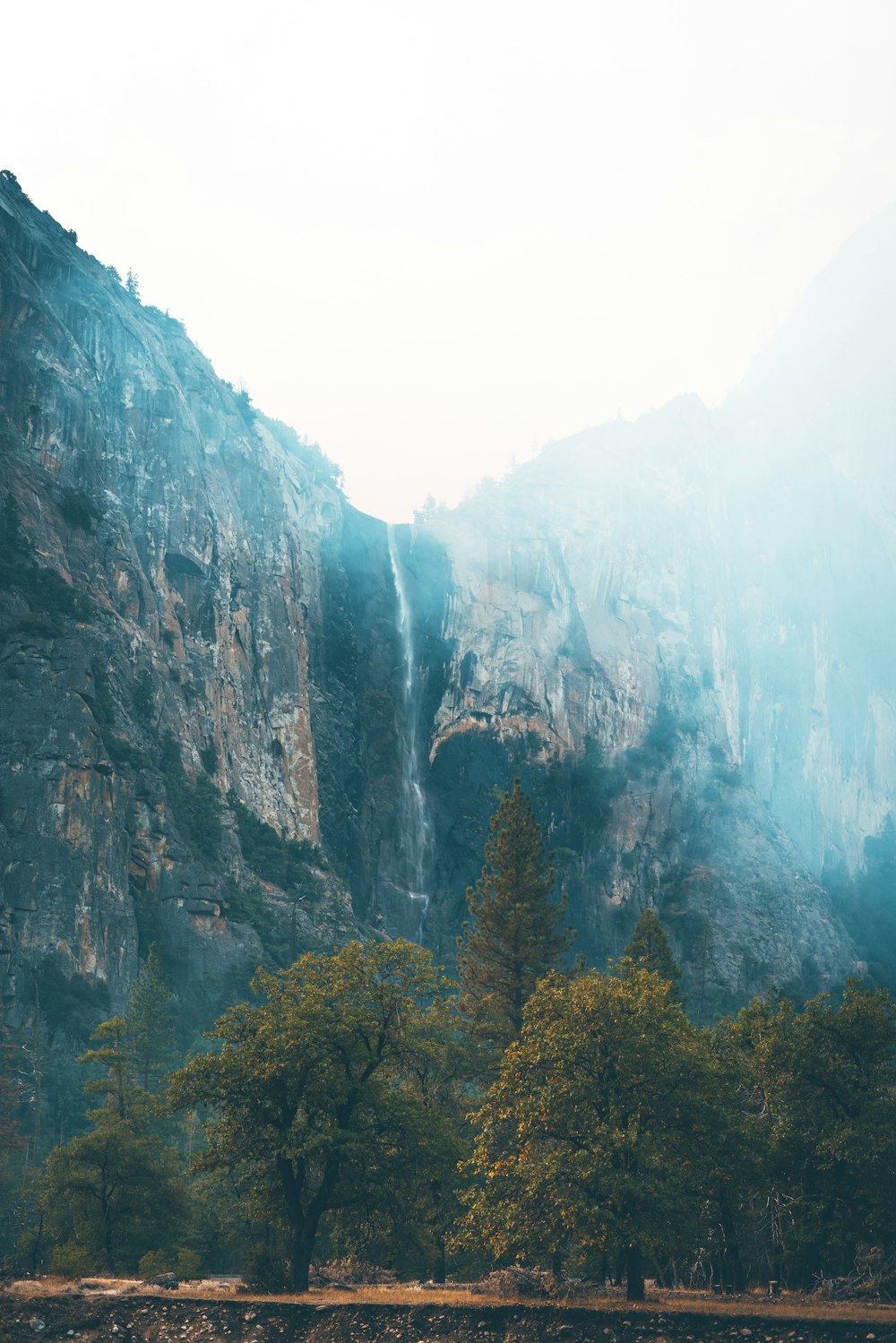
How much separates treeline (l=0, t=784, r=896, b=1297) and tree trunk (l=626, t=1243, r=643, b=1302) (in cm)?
5

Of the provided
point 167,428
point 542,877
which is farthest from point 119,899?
point 167,428

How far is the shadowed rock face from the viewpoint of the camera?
80375 millimetres

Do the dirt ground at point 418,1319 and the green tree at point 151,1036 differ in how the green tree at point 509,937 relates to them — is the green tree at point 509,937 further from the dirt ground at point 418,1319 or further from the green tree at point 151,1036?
the green tree at point 151,1036

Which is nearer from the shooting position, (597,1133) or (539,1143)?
(597,1133)

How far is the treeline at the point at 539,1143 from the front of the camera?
1059 inches

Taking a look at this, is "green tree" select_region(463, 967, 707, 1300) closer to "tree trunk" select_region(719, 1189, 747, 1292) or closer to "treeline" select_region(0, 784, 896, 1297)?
"treeline" select_region(0, 784, 896, 1297)

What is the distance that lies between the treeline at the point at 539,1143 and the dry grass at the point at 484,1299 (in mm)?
1072

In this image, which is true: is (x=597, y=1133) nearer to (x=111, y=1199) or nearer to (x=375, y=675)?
(x=111, y=1199)

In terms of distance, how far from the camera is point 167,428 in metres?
105

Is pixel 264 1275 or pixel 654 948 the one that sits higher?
pixel 654 948

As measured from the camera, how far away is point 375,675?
121188mm

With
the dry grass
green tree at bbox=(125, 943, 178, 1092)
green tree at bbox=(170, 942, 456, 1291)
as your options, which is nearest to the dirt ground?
A: the dry grass

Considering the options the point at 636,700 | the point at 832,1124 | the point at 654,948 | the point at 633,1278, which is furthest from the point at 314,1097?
the point at 636,700

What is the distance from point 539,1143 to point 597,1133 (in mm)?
2698
